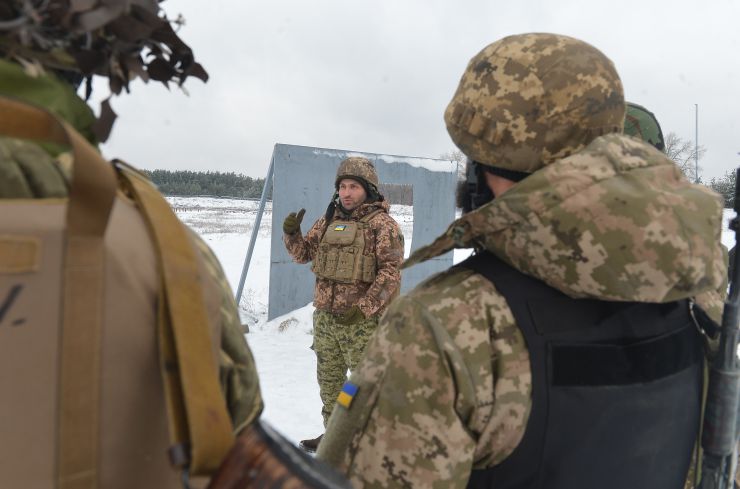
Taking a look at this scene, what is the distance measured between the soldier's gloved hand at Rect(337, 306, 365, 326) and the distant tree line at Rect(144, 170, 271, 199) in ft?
152

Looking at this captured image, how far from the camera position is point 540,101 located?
3.98 ft

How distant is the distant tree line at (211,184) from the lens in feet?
168

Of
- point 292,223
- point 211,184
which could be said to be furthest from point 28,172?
point 211,184

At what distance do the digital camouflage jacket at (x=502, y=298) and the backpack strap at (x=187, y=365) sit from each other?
500mm

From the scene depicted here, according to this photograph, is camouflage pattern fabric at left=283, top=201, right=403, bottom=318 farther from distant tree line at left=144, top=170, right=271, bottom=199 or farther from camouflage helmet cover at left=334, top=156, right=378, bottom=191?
distant tree line at left=144, top=170, right=271, bottom=199

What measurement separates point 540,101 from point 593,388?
631 mm

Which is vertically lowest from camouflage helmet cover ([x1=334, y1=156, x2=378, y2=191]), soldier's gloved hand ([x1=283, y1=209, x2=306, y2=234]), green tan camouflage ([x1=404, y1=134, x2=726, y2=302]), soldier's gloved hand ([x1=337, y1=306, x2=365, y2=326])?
soldier's gloved hand ([x1=337, y1=306, x2=365, y2=326])

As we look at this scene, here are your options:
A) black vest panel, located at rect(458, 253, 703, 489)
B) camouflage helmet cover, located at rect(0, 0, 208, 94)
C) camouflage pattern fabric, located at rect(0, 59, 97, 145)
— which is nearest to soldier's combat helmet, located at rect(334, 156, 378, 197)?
black vest panel, located at rect(458, 253, 703, 489)

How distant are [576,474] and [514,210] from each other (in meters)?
0.55

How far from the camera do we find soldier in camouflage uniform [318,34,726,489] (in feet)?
3.36

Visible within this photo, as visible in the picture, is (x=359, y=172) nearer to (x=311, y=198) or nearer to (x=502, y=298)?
(x=311, y=198)

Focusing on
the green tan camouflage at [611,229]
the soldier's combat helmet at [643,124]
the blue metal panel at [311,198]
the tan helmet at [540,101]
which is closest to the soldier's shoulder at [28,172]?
the green tan camouflage at [611,229]

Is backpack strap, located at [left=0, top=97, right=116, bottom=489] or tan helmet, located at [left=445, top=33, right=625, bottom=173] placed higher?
tan helmet, located at [left=445, top=33, right=625, bottom=173]

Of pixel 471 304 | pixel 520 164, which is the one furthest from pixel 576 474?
pixel 520 164
